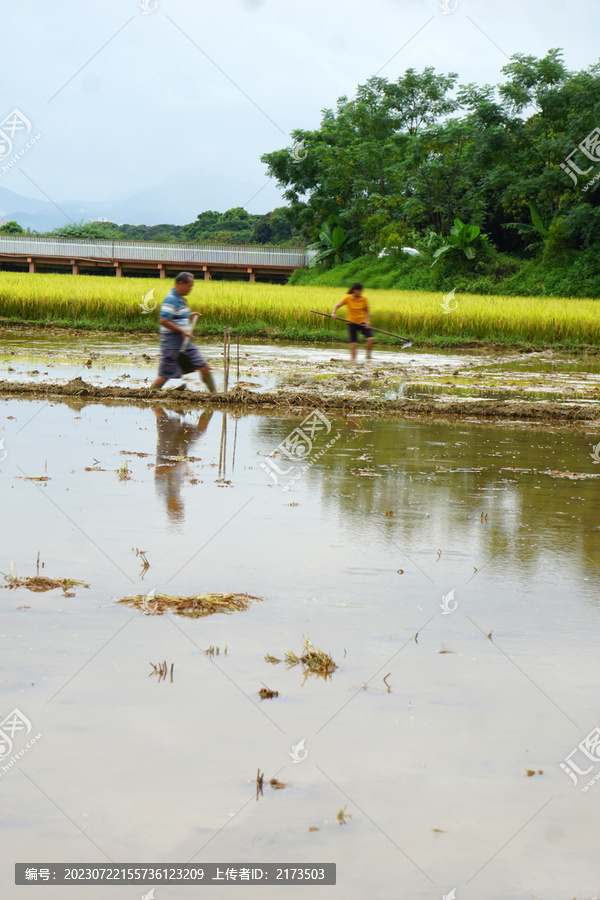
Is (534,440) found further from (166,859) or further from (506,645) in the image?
(166,859)

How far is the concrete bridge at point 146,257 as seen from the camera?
41.2m

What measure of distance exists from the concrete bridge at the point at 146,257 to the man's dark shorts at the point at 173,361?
31287 mm

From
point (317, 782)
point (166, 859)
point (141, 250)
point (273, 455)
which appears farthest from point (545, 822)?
point (141, 250)

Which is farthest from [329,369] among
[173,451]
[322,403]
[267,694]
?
[267,694]

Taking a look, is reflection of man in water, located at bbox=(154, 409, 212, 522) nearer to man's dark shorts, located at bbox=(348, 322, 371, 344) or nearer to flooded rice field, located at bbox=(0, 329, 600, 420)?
flooded rice field, located at bbox=(0, 329, 600, 420)

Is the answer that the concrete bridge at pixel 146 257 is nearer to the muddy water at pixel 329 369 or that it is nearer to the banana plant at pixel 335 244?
the banana plant at pixel 335 244

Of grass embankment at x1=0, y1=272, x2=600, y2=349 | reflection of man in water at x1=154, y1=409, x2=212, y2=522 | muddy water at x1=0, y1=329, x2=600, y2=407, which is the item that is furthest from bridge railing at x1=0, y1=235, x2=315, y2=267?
reflection of man in water at x1=154, y1=409, x2=212, y2=522

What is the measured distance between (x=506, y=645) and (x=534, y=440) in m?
5.74

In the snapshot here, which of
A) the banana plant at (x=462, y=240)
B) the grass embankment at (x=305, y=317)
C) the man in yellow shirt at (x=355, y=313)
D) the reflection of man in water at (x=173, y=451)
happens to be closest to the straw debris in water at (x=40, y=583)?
the reflection of man in water at (x=173, y=451)

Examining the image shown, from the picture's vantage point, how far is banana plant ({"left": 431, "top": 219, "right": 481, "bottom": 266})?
33.2 metres

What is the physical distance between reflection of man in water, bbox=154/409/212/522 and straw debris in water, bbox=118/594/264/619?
1.51 meters

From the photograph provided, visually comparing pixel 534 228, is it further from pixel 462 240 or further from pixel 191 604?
pixel 191 604

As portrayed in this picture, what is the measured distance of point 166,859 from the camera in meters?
2.32

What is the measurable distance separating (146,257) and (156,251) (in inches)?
21.6
